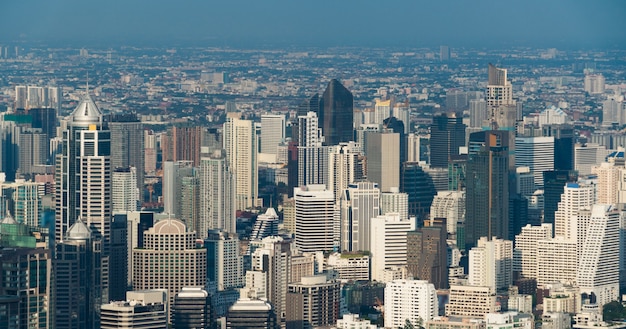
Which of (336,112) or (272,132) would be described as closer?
(272,132)

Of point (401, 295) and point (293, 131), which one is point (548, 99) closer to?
point (293, 131)

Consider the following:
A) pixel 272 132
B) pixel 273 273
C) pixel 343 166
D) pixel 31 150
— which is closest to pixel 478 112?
pixel 272 132

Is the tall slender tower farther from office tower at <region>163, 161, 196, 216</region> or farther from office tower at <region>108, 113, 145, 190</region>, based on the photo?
office tower at <region>163, 161, 196, 216</region>

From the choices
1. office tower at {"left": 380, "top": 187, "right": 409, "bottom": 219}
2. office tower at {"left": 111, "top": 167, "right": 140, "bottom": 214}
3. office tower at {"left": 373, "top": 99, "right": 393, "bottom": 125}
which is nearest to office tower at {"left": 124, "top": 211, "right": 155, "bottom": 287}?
office tower at {"left": 111, "top": 167, "right": 140, "bottom": 214}

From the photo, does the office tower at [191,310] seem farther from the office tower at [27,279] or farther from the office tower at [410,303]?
the office tower at [410,303]

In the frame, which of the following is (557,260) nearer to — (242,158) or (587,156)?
(587,156)
